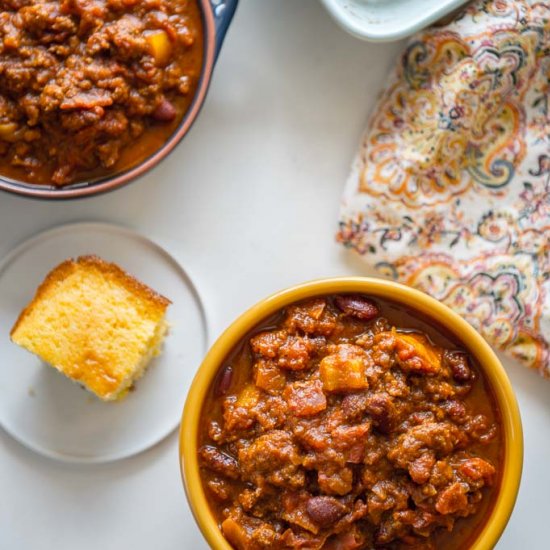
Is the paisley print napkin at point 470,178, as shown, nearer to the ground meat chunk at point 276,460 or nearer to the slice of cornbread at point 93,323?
the slice of cornbread at point 93,323

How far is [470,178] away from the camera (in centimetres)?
257

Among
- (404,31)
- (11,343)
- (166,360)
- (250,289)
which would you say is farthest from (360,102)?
(11,343)

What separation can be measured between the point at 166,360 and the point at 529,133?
4.06ft

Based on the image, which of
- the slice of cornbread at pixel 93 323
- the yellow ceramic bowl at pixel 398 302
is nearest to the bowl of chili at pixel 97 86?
the slice of cornbread at pixel 93 323

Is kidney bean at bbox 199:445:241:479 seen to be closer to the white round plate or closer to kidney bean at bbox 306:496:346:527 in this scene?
kidney bean at bbox 306:496:346:527

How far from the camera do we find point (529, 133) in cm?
254

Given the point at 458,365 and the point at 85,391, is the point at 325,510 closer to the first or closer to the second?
the point at 458,365

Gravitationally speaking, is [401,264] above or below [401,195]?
below

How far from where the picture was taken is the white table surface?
252 centimetres

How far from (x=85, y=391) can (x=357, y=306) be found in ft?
2.87

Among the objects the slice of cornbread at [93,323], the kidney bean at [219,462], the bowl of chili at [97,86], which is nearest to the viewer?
the kidney bean at [219,462]

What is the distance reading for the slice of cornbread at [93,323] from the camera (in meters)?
2.36

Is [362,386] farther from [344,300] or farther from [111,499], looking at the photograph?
[111,499]

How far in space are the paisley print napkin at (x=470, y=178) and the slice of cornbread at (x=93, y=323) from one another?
2.06 feet
